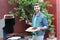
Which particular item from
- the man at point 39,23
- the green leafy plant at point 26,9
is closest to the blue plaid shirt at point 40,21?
the man at point 39,23

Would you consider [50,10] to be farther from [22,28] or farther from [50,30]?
[22,28]

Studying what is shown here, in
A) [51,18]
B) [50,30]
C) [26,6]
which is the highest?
[26,6]

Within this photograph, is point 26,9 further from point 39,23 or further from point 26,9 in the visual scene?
point 39,23

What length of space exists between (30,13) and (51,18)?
0.62 metres

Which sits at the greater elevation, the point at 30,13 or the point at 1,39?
the point at 30,13

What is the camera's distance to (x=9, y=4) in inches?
197

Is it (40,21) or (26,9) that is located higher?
(26,9)

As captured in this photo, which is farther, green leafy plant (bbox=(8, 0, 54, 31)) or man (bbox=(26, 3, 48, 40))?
green leafy plant (bbox=(8, 0, 54, 31))

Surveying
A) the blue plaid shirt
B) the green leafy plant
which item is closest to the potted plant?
the green leafy plant

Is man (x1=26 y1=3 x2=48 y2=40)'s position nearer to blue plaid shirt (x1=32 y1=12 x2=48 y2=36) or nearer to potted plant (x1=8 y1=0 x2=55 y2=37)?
blue plaid shirt (x1=32 y1=12 x2=48 y2=36)

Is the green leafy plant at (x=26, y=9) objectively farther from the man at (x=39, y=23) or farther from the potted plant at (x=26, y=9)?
the man at (x=39, y=23)

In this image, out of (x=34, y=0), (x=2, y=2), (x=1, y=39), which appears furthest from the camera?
(x=2, y=2)

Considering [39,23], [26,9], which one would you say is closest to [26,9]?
[26,9]

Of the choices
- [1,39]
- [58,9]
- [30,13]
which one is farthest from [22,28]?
[1,39]
